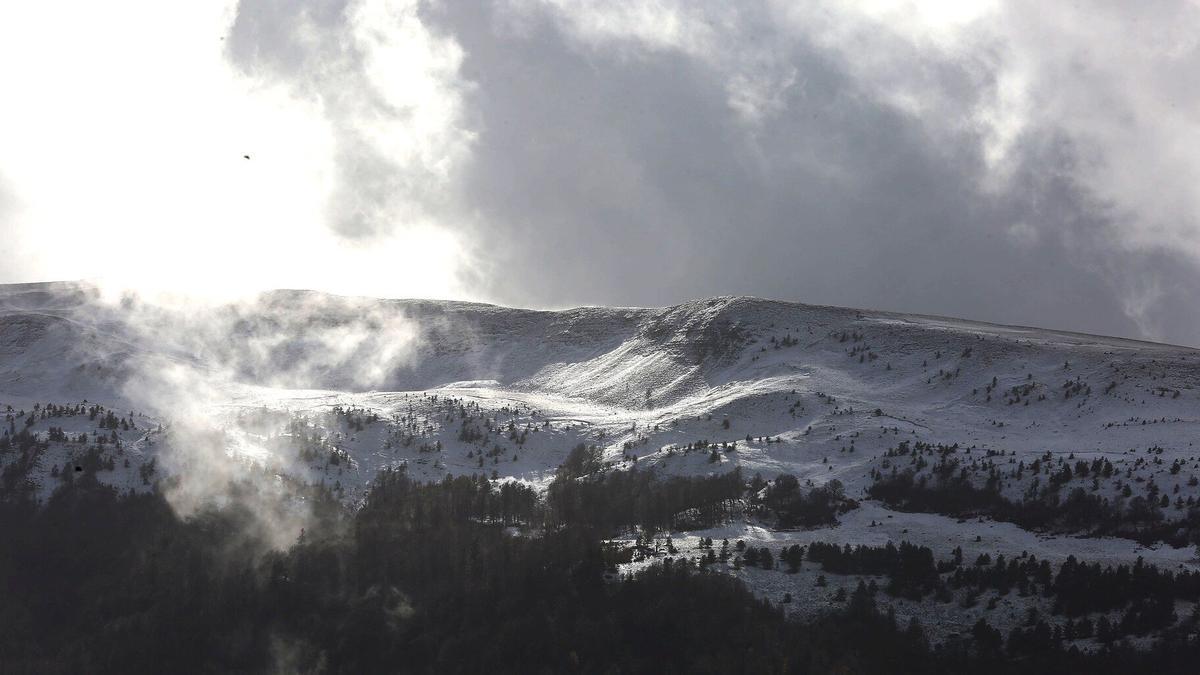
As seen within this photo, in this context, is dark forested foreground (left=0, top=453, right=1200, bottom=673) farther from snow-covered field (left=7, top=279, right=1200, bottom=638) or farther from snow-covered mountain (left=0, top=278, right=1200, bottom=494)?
snow-covered mountain (left=0, top=278, right=1200, bottom=494)

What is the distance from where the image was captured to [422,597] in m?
93.9

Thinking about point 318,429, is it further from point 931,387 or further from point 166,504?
point 931,387

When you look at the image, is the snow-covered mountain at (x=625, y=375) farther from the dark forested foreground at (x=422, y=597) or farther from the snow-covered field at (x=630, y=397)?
the dark forested foreground at (x=422, y=597)

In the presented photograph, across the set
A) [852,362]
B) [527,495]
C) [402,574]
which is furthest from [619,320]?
[402,574]

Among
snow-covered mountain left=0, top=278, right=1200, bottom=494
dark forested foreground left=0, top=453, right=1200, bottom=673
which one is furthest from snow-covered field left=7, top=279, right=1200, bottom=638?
dark forested foreground left=0, top=453, right=1200, bottom=673

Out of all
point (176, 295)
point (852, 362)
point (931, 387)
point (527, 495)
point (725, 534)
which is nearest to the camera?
point (725, 534)

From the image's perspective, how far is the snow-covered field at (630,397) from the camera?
9900 cm

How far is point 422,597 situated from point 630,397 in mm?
49847

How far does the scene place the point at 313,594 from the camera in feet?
315

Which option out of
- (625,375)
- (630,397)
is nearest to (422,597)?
(630,397)

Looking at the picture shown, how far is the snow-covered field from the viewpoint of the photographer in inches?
3898

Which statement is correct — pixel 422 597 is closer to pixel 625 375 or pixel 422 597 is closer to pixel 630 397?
pixel 630 397

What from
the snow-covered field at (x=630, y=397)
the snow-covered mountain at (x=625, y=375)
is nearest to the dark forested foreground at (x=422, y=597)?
the snow-covered field at (x=630, y=397)

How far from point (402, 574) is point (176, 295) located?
101 metres
